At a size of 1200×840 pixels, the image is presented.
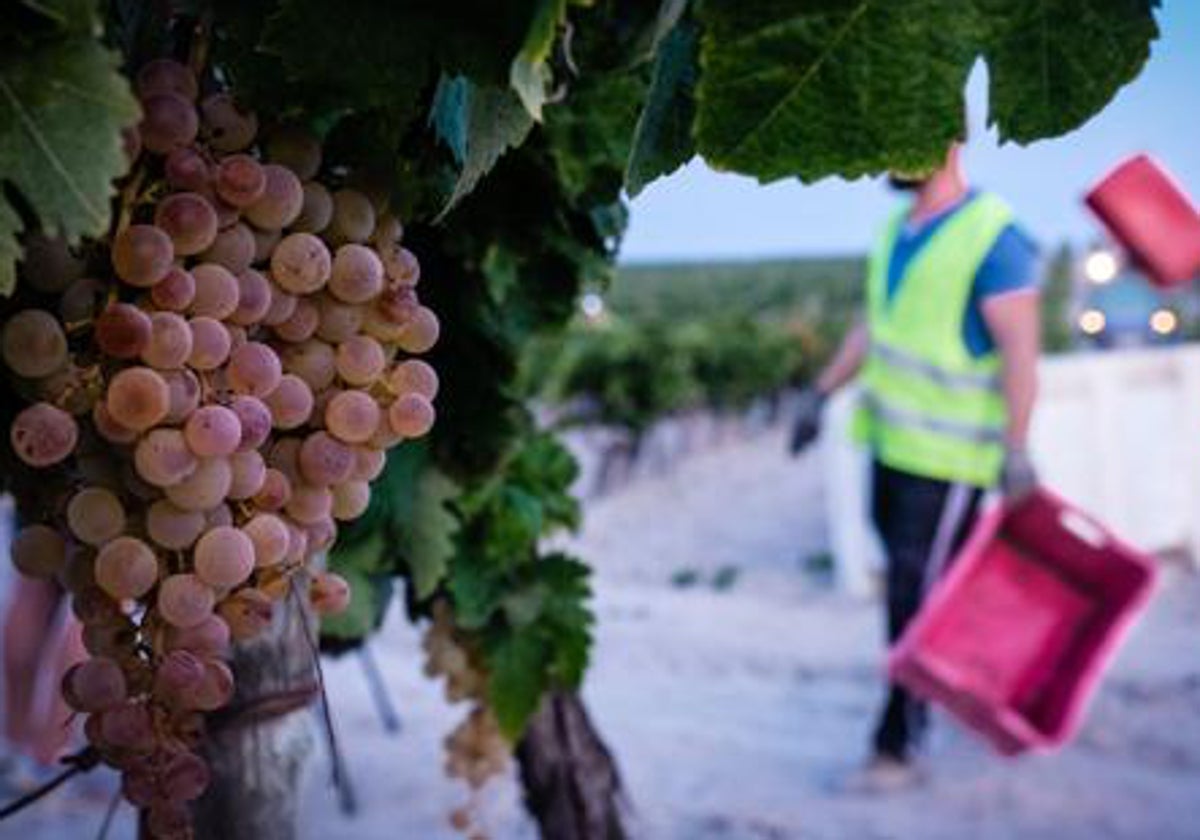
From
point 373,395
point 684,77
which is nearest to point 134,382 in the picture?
point 373,395

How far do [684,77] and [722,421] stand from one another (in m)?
14.5

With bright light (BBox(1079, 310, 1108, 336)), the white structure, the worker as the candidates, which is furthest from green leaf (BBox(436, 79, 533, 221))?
bright light (BBox(1079, 310, 1108, 336))

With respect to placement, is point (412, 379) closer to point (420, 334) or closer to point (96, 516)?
point (420, 334)

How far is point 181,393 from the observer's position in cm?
67

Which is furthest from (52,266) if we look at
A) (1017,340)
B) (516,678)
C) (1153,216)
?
(1153,216)

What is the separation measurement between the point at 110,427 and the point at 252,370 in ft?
0.27

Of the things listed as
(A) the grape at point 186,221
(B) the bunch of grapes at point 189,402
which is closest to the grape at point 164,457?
(B) the bunch of grapes at point 189,402

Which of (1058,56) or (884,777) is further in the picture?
(884,777)

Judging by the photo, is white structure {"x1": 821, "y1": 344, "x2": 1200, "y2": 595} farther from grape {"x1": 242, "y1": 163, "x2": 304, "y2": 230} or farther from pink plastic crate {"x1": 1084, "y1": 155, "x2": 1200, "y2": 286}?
grape {"x1": 242, "y1": 163, "x2": 304, "y2": 230}

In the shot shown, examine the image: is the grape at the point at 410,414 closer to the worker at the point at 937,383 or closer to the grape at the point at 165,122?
the grape at the point at 165,122

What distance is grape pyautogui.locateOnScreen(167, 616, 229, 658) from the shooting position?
0.71 meters

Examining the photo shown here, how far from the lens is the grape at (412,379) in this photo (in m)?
0.80

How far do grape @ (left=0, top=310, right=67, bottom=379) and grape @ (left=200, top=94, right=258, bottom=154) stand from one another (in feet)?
0.45

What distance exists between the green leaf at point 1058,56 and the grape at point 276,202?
39cm
